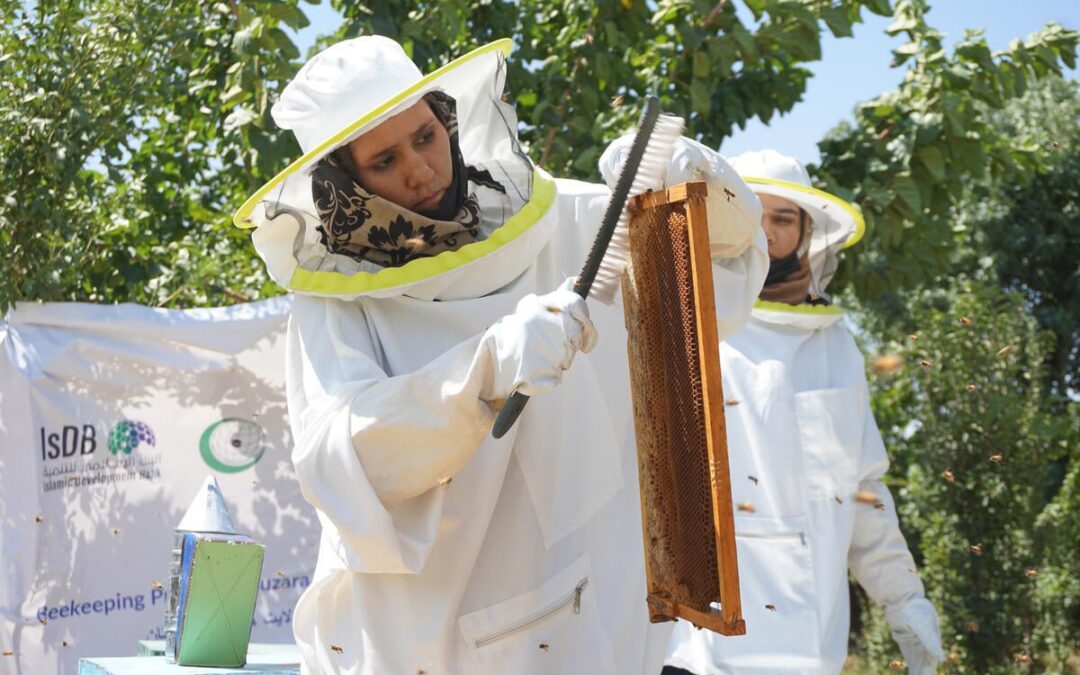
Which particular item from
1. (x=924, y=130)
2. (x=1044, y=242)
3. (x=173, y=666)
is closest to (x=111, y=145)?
(x=173, y=666)

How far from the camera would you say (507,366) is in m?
2.15

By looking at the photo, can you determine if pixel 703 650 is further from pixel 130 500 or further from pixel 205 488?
pixel 130 500

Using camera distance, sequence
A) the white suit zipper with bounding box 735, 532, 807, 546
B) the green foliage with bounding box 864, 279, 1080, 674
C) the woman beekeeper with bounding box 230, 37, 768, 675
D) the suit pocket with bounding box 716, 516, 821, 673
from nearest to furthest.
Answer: the woman beekeeper with bounding box 230, 37, 768, 675 → the suit pocket with bounding box 716, 516, 821, 673 → the white suit zipper with bounding box 735, 532, 807, 546 → the green foliage with bounding box 864, 279, 1080, 674

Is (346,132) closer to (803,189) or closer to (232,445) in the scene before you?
(803,189)

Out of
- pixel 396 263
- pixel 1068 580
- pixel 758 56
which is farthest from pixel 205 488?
pixel 1068 580

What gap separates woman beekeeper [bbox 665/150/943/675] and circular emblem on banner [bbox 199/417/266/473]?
2169 mm

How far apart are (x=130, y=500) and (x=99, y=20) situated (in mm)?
1910

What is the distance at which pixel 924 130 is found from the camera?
6.13 m

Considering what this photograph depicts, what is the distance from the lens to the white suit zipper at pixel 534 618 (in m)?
2.47

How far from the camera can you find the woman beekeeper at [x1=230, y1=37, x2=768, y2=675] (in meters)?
2.36

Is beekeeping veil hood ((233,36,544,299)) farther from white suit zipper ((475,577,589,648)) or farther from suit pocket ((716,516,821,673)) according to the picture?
suit pocket ((716,516,821,673))

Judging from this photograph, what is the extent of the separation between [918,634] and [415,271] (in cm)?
237

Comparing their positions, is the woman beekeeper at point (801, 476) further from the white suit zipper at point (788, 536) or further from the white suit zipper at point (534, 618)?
the white suit zipper at point (534, 618)

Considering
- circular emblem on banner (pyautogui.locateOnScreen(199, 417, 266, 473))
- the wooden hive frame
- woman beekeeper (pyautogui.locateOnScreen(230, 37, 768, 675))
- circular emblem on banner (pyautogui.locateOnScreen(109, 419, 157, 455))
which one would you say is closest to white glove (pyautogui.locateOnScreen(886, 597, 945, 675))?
woman beekeeper (pyautogui.locateOnScreen(230, 37, 768, 675))
